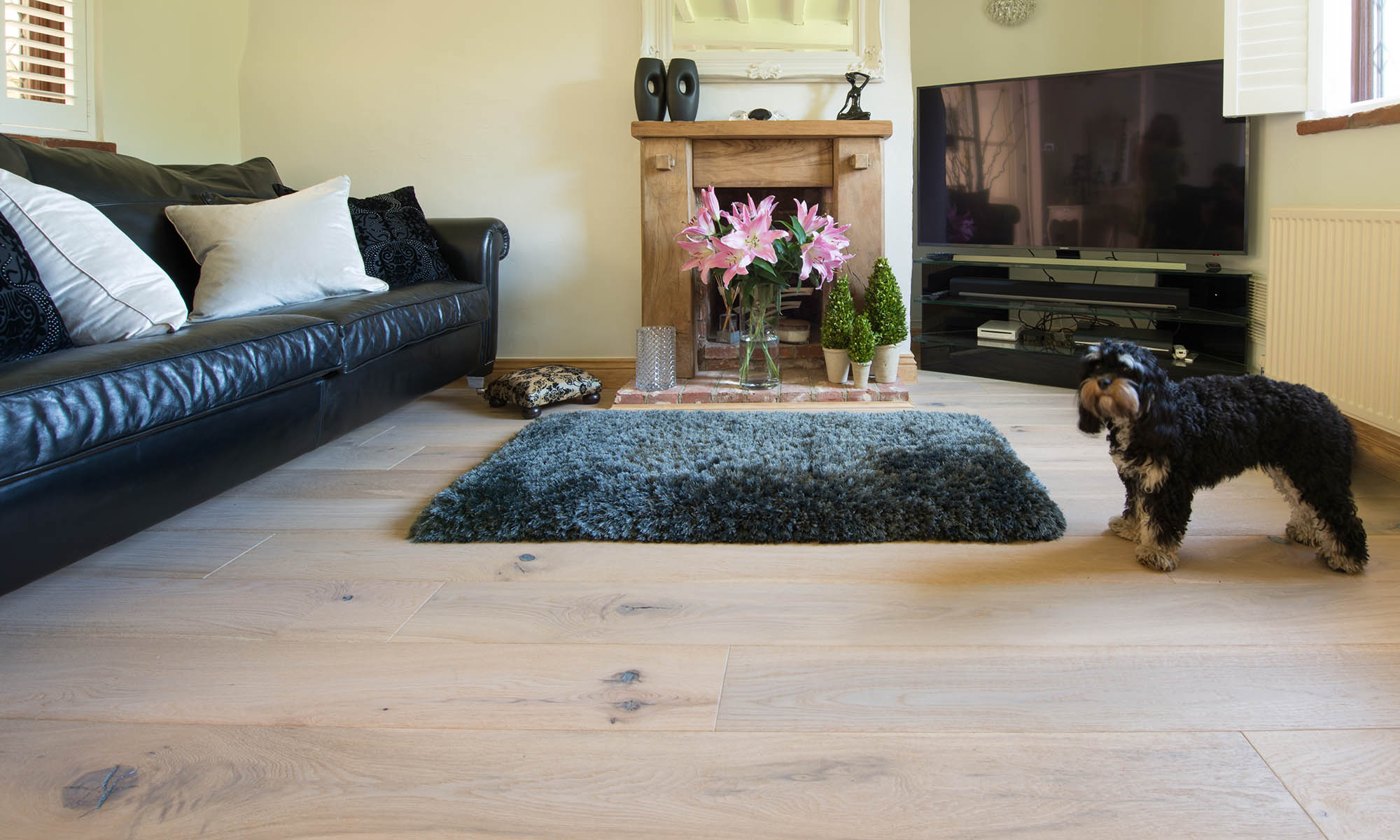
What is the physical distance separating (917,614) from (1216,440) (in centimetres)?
64

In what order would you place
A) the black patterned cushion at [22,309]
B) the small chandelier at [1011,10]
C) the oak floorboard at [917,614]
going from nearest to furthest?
the oak floorboard at [917,614]
the black patterned cushion at [22,309]
the small chandelier at [1011,10]

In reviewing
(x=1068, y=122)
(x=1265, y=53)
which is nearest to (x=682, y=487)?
(x=1265, y=53)

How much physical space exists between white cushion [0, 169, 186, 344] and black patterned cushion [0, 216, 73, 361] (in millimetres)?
80

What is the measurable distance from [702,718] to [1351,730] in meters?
0.83

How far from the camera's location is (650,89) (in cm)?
371

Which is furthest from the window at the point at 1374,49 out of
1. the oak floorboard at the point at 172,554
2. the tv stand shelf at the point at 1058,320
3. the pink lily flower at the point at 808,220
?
the oak floorboard at the point at 172,554

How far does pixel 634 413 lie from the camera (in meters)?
3.24

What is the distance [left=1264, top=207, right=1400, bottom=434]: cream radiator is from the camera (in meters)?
2.40

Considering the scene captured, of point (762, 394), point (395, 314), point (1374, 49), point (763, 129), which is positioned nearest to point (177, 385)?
point (395, 314)

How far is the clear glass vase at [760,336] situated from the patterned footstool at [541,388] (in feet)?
1.80

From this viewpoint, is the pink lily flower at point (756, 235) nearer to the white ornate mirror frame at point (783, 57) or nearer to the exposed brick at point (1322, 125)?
the white ornate mirror frame at point (783, 57)

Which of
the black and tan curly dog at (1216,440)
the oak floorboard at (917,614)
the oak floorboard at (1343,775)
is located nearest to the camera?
the oak floorboard at (1343,775)

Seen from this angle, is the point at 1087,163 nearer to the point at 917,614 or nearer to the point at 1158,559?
the point at 1158,559

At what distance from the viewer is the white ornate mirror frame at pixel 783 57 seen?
151 inches
